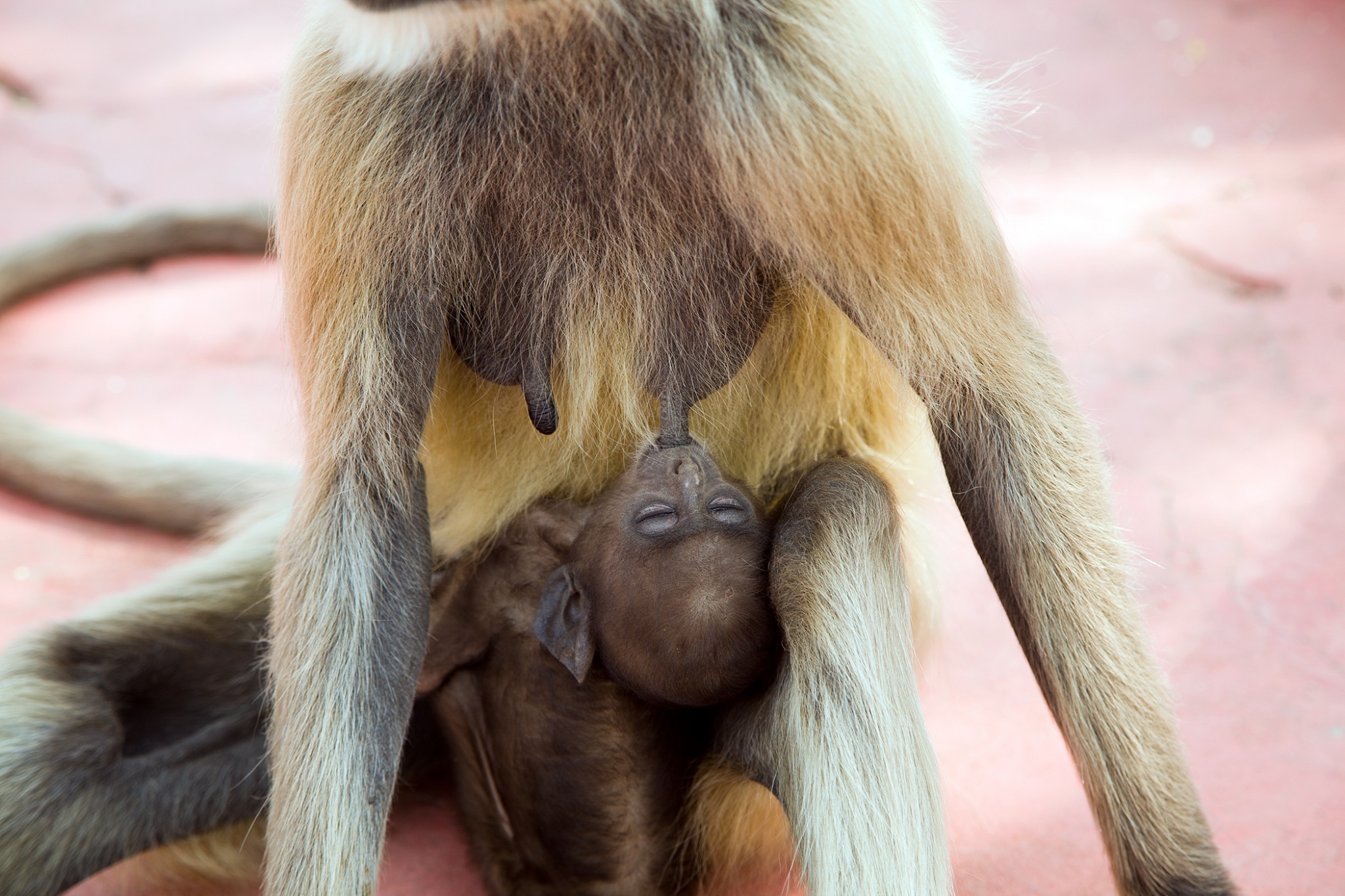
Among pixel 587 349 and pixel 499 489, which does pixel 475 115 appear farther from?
pixel 499 489

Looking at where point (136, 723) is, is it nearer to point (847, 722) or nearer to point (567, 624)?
point (567, 624)

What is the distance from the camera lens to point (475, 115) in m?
1.52

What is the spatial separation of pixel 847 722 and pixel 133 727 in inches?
45.5

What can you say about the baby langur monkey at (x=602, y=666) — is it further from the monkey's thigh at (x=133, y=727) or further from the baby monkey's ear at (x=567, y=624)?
the monkey's thigh at (x=133, y=727)

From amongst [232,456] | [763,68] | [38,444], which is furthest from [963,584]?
[38,444]

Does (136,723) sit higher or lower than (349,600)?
lower

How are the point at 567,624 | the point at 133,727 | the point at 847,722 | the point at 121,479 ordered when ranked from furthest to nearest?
1. the point at 121,479
2. the point at 133,727
3. the point at 567,624
4. the point at 847,722

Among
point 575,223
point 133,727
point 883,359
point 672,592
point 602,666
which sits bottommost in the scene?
point 133,727

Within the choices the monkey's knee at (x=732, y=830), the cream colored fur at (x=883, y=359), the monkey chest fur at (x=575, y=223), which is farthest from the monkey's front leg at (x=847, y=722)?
the monkey chest fur at (x=575, y=223)

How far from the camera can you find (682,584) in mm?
1584

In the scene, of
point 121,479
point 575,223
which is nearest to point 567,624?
point 575,223

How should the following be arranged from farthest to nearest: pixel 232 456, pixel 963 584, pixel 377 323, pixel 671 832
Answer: pixel 232 456 < pixel 963 584 < pixel 671 832 < pixel 377 323

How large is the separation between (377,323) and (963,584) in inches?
57.8

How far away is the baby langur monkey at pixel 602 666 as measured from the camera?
160 centimetres
